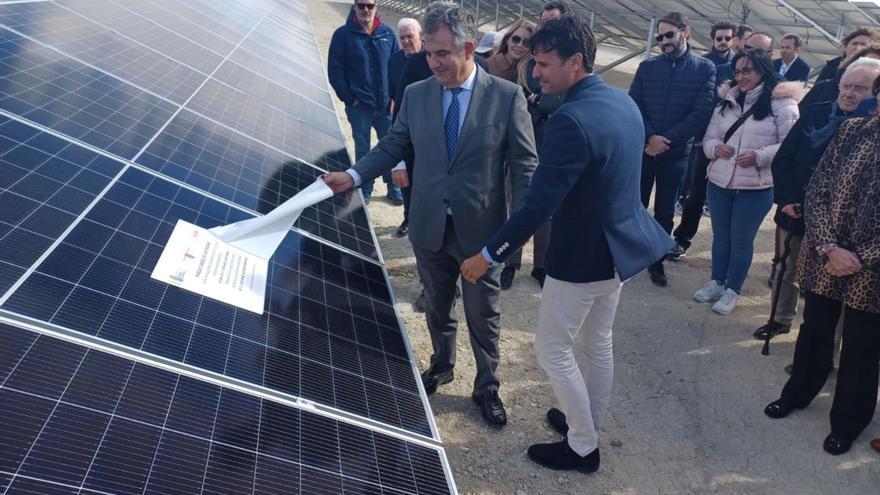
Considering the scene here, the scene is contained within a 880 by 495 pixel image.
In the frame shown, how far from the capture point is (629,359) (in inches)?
185

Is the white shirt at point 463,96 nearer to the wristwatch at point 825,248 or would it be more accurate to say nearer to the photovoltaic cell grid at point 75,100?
the photovoltaic cell grid at point 75,100

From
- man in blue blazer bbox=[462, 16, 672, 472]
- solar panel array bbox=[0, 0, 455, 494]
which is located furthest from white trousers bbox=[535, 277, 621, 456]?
solar panel array bbox=[0, 0, 455, 494]

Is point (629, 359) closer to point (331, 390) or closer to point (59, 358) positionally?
point (331, 390)

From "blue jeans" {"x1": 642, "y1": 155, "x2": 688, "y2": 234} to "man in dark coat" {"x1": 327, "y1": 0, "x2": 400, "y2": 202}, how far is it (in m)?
2.77

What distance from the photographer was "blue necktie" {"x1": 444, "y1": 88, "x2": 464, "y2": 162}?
346cm

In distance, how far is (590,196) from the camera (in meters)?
2.88

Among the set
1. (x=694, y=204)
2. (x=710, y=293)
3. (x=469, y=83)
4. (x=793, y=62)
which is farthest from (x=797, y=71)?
(x=469, y=83)

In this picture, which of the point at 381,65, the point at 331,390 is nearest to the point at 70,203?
the point at 331,390

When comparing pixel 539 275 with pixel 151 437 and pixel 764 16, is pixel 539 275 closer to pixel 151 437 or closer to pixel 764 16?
pixel 151 437

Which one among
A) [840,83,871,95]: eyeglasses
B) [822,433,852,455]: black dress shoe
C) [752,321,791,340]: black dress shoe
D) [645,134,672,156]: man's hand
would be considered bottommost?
[752,321,791,340]: black dress shoe

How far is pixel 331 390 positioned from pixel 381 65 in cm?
507

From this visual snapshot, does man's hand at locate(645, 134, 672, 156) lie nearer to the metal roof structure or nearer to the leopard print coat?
the leopard print coat

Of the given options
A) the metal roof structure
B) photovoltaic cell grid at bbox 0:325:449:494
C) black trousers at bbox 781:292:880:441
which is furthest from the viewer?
the metal roof structure

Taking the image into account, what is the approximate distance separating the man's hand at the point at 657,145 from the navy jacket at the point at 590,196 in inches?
106
